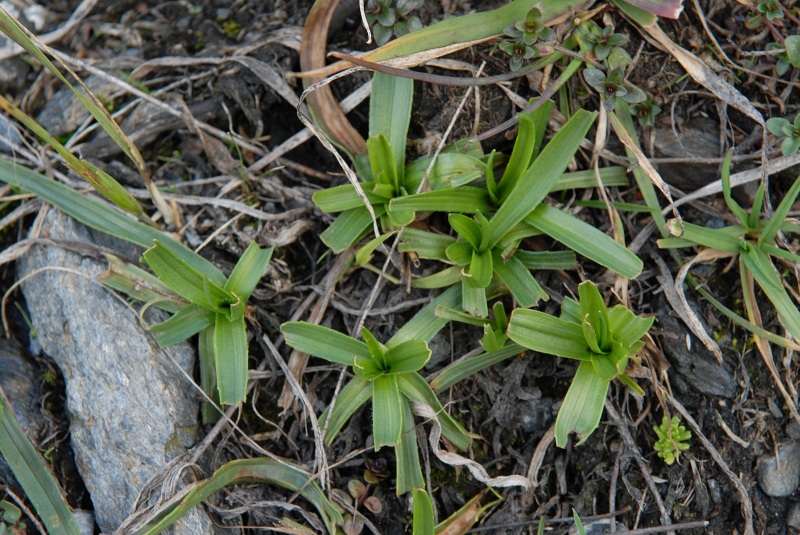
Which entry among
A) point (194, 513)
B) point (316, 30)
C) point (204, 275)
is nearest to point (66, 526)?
point (194, 513)

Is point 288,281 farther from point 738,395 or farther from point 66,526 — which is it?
point 738,395

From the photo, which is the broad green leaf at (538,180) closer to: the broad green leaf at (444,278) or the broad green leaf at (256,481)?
the broad green leaf at (444,278)

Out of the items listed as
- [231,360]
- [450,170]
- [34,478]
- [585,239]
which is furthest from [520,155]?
[34,478]

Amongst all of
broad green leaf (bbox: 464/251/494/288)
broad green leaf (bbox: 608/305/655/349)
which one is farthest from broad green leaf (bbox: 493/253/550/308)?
broad green leaf (bbox: 608/305/655/349)

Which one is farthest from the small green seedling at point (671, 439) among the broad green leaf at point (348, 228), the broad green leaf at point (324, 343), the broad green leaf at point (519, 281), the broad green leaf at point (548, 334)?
the broad green leaf at point (348, 228)

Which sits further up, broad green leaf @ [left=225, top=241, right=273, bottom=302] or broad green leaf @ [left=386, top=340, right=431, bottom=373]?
broad green leaf @ [left=225, top=241, right=273, bottom=302]

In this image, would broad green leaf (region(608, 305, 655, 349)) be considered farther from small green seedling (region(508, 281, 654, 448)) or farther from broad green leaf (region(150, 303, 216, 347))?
broad green leaf (region(150, 303, 216, 347))
